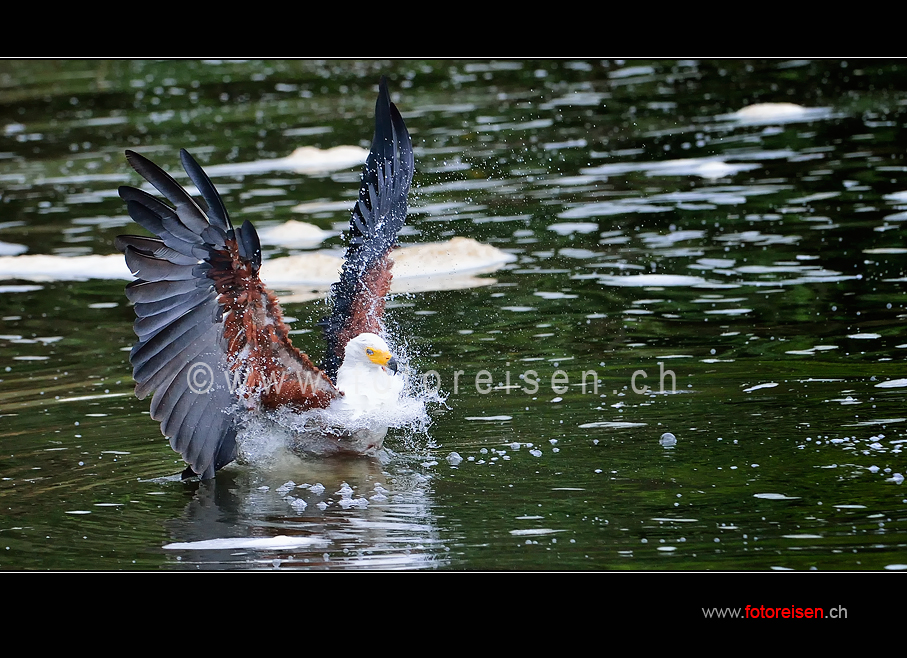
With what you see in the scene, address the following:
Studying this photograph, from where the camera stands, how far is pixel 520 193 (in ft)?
42.7

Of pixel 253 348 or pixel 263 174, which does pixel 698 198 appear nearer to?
pixel 263 174

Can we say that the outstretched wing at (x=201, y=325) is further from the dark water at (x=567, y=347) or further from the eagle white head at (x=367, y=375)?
the dark water at (x=567, y=347)

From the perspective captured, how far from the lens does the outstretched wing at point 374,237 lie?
7.64 metres

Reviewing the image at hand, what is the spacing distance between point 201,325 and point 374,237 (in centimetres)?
163

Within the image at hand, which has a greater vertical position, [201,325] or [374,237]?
[374,237]

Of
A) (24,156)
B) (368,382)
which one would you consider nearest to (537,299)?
(368,382)

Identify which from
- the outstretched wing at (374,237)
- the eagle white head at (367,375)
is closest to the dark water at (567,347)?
the eagle white head at (367,375)

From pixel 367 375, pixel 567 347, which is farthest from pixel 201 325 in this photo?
pixel 567 347

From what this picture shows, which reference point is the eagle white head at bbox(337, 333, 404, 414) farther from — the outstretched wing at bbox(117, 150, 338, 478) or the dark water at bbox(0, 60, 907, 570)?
the dark water at bbox(0, 60, 907, 570)

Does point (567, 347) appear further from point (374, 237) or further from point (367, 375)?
point (367, 375)

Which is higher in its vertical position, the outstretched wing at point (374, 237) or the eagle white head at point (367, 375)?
the outstretched wing at point (374, 237)

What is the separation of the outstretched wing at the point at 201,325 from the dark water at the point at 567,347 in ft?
1.39

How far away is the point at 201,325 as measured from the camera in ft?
21.3

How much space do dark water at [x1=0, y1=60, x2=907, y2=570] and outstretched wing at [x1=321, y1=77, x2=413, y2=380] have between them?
719mm
